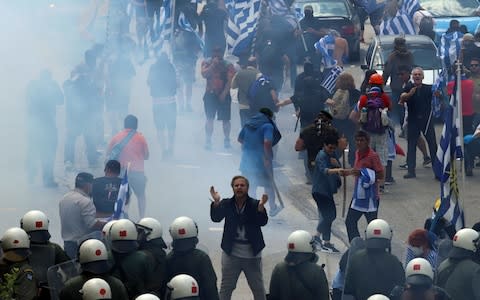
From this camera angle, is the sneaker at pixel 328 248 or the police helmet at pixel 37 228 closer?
the police helmet at pixel 37 228

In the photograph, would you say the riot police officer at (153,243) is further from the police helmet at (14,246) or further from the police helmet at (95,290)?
the police helmet at (95,290)

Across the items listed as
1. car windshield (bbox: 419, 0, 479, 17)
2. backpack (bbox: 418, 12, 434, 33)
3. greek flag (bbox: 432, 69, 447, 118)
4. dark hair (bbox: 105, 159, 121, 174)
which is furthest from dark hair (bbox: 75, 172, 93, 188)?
car windshield (bbox: 419, 0, 479, 17)

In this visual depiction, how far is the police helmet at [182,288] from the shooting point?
1184 cm

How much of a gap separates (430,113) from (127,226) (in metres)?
9.30

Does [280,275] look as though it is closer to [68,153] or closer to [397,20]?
[68,153]

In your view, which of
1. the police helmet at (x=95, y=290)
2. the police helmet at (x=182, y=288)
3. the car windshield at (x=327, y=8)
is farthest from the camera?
the car windshield at (x=327, y=8)

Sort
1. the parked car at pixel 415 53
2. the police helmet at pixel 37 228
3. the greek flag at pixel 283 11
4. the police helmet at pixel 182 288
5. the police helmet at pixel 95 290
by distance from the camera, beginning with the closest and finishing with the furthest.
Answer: the police helmet at pixel 95 290 < the police helmet at pixel 182 288 < the police helmet at pixel 37 228 < the parked car at pixel 415 53 < the greek flag at pixel 283 11

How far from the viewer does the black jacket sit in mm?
14938

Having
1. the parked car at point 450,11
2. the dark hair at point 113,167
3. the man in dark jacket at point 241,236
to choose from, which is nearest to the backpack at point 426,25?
the parked car at point 450,11

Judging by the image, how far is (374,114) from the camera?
20781mm

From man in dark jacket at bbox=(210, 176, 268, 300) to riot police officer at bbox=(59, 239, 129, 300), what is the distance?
2352mm

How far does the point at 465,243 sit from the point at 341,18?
18.4 metres

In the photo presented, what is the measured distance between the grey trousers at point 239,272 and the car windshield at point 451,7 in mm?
16987

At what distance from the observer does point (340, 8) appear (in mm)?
31922
